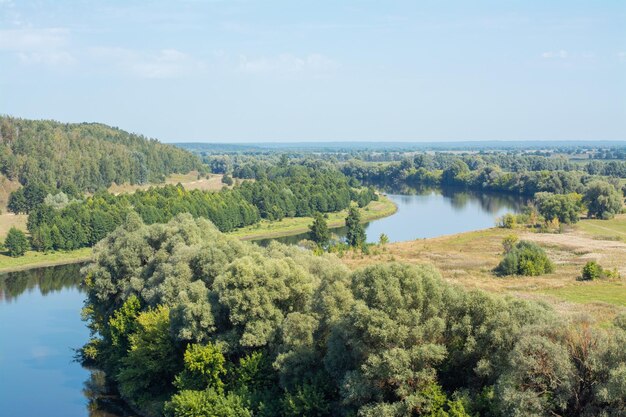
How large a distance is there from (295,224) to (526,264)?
5366cm

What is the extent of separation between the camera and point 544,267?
Result: 57.5 m

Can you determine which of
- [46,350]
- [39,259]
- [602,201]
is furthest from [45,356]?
[602,201]

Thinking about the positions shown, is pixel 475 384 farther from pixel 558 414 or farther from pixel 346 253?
pixel 346 253

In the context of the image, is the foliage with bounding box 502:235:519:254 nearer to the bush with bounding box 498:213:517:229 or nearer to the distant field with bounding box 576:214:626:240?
the distant field with bounding box 576:214:626:240

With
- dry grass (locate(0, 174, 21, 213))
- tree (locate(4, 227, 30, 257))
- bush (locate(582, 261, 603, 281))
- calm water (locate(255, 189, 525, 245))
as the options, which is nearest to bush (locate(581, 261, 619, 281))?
bush (locate(582, 261, 603, 281))

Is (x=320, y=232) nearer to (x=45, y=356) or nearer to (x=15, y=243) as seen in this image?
(x=15, y=243)

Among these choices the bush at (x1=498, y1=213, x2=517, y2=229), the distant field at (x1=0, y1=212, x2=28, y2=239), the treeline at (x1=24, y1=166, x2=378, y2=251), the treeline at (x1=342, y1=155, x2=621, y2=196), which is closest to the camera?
the treeline at (x1=24, y1=166, x2=378, y2=251)

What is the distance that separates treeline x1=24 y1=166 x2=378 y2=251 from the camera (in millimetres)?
81875

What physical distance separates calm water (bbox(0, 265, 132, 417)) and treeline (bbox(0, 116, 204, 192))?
55635 millimetres

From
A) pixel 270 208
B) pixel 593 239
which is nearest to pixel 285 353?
pixel 593 239

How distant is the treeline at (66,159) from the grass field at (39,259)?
35.2m

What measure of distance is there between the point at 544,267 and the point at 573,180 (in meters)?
74.3

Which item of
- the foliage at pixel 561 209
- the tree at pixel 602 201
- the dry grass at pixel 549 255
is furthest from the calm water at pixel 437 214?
the tree at pixel 602 201

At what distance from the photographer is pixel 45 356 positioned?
Answer: 42719mm
